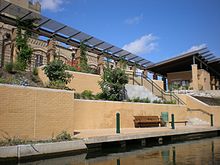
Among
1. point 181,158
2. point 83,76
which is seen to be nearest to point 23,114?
point 181,158

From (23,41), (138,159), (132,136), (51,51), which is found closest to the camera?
(138,159)

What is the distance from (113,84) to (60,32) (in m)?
10.0

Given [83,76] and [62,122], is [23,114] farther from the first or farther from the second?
[83,76]

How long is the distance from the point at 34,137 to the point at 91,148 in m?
2.60

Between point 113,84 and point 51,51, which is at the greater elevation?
point 51,51

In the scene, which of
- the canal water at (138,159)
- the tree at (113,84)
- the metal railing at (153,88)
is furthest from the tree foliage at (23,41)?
the canal water at (138,159)

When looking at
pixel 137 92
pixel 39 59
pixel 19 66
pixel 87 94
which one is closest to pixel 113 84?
pixel 87 94

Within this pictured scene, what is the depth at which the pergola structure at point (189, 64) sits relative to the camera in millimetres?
35188

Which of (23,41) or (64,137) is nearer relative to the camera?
(64,137)

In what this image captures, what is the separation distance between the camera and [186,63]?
3825 cm

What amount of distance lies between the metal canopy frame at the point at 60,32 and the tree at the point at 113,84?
8.59 meters

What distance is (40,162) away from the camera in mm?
9070

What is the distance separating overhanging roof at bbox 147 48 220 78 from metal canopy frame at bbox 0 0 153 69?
19.7ft

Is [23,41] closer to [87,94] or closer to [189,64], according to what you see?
[87,94]
